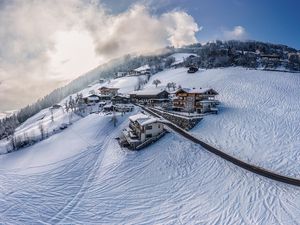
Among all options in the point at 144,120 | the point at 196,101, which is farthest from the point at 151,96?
the point at 144,120

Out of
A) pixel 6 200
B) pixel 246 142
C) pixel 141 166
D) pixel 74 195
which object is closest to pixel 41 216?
pixel 74 195

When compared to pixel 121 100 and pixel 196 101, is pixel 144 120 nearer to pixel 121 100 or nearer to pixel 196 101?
pixel 196 101

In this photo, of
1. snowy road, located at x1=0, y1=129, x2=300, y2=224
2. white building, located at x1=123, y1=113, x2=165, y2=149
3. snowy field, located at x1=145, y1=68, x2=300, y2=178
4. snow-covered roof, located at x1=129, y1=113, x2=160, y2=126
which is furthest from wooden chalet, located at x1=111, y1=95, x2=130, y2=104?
snowy road, located at x1=0, y1=129, x2=300, y2=224

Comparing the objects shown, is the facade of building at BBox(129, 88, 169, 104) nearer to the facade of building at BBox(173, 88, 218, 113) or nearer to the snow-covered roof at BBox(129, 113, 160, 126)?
the facade of building at BBox(173, 88, 218, 113)

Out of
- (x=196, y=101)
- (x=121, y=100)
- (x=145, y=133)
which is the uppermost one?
(x=196, y=101)

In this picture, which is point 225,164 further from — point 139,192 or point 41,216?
point 41,216

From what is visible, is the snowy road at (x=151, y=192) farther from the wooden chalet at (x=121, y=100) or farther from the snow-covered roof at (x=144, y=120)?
the wooden chalet at (x=121, y=100)
